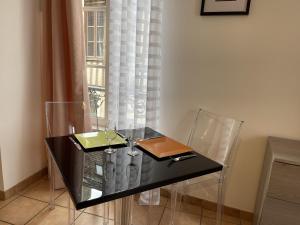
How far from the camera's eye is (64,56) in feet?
7.13

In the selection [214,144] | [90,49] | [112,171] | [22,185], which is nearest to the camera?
[112,171]

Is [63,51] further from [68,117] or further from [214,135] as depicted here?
[214,135]

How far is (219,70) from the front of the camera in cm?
192

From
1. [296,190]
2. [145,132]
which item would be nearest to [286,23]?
[296,190]

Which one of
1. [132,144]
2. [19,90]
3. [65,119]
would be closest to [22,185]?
[65,119]

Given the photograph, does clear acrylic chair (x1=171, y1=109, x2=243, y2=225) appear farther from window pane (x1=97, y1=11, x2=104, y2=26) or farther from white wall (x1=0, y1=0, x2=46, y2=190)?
white wall (x1=0, y1=0, x2=46, y2=190)

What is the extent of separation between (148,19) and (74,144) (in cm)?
Answer: 112

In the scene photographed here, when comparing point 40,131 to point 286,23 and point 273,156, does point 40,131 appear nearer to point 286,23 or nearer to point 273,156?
point 273,156

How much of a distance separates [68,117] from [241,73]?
57.3 inches

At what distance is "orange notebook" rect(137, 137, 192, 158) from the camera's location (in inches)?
53.3

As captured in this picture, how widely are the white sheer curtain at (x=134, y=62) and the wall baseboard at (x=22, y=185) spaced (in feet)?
3.25

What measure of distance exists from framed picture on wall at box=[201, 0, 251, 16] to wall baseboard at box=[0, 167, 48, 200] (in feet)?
6.83

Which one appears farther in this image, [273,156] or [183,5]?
[183,5]

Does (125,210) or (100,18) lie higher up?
(100,18)
